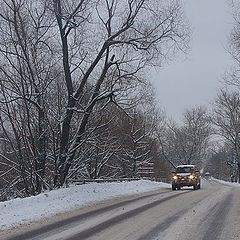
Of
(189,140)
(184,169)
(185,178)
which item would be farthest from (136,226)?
(189,140)

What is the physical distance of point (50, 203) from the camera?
18734mm

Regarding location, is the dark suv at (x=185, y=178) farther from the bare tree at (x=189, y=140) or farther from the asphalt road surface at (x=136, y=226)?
the bare tree at (x=189, y=140)

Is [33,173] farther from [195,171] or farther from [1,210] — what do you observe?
[195,171]

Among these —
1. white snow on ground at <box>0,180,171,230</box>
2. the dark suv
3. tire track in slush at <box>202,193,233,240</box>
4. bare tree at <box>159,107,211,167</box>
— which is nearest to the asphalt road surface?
tire track in slush at <box>202,193,233,240</box>

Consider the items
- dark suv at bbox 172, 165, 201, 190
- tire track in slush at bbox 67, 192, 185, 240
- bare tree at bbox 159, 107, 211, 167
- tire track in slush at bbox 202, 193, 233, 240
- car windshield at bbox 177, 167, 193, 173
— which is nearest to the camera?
tire track in slush at bbox 67, 192, 185, 240

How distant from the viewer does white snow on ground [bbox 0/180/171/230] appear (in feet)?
49.1

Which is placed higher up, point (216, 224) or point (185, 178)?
point (185, 178)

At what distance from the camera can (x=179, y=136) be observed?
101 metres

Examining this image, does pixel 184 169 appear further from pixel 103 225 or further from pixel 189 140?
pixel 189 140

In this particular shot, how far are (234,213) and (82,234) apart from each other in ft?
24.4

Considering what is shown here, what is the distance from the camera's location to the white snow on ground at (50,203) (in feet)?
49.1

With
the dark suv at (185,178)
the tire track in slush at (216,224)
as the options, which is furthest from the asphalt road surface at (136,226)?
the dark suv at (185,178)

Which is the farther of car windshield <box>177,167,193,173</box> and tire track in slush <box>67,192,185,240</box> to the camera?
car windshield <box>177,167,193,173</box>

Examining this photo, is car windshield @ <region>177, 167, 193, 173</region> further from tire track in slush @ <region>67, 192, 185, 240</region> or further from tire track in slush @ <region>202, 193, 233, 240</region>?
tire track in slush @ <region>67, 192, 185, 240</region>
